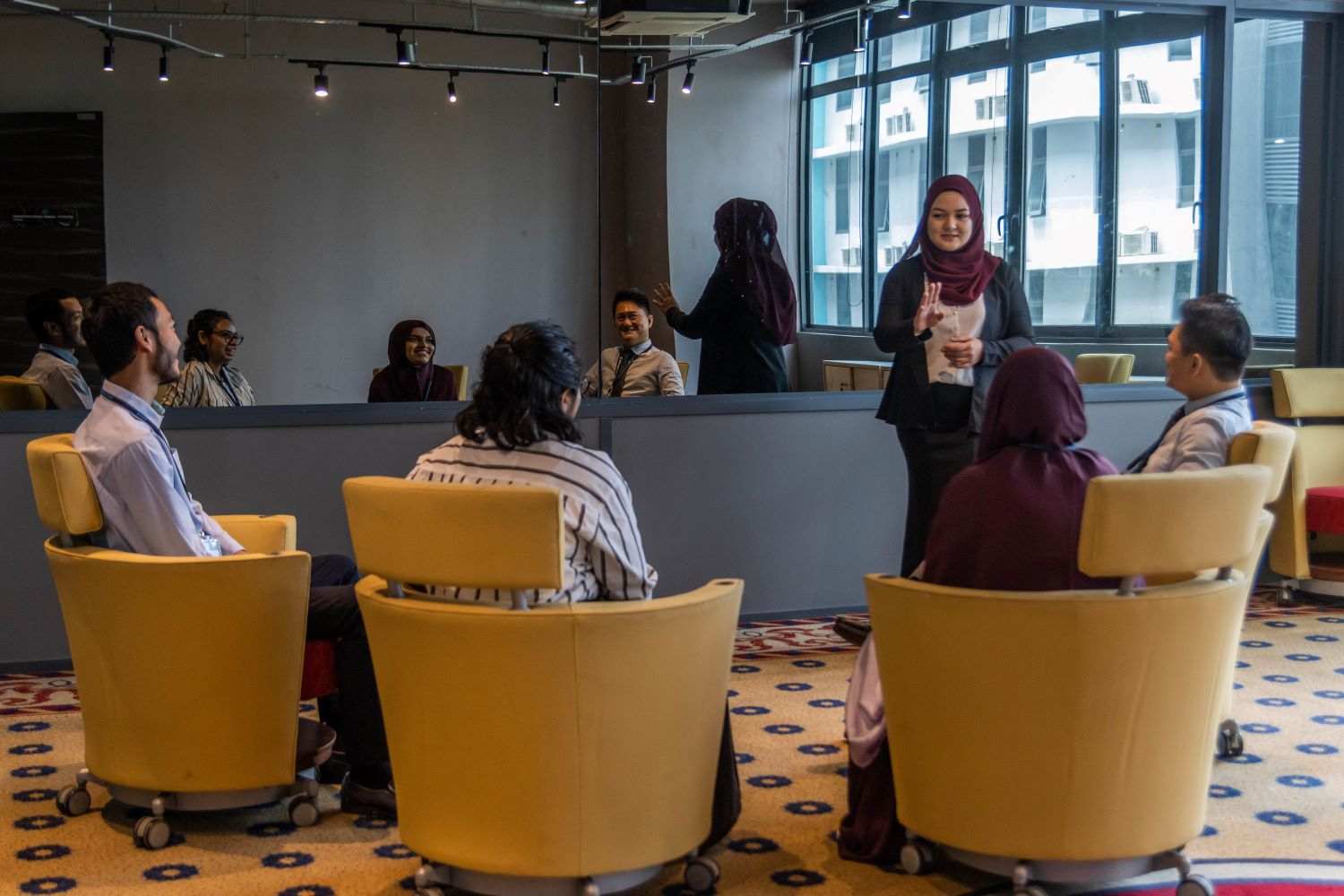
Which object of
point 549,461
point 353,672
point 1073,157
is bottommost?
point 353,672

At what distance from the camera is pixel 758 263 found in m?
5.97

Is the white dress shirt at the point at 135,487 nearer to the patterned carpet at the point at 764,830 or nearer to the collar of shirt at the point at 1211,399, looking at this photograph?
the patterned carpet at the point at 764,830

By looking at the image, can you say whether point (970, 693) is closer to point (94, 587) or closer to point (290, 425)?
point (94, 587)

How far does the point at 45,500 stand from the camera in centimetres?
359

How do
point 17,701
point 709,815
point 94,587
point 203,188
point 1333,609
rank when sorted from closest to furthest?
1. point 709,815
2. point 94,587
3. point 17,701
4. point 203,188
5. point 1333,609

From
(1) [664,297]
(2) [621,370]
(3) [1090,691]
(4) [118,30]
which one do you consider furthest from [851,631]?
(4) [118,30]

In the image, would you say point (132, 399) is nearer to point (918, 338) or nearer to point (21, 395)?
point (21, 395)

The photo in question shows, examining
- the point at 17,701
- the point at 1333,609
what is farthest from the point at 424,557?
the point at 1333,609

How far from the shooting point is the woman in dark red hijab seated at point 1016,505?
10.3 feet

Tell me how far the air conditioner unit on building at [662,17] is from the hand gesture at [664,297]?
951 millimetres

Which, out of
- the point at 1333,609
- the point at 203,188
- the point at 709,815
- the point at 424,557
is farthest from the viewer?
the point at 1333,609

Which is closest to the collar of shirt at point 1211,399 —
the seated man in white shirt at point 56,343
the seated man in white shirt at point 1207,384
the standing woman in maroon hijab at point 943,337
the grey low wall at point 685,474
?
the seated man in white shirt at point 1207,384

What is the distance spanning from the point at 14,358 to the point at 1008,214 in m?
3.98

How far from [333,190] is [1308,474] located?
4.35 m
